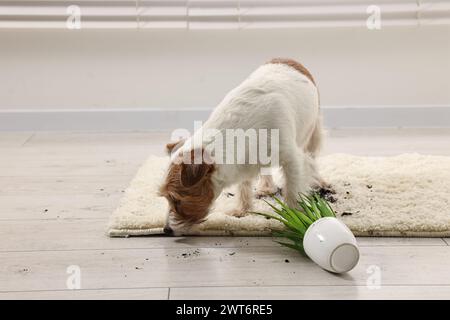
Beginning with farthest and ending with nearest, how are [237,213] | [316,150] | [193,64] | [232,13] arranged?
1. [193,64]
2. [232,13]
3. [316,150]
4. [237,213]

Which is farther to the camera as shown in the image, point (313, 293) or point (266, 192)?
point (266, 192)

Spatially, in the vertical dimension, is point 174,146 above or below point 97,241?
above

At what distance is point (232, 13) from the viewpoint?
3.43 m

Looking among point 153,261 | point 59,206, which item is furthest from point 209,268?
point 59,206

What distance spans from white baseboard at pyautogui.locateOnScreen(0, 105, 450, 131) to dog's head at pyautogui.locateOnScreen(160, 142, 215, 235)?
1758mm

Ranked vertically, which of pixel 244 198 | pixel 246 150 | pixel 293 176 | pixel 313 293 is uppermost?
pixel 246 150

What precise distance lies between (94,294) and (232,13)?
2.17m

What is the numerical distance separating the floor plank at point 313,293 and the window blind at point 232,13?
2.07 meters

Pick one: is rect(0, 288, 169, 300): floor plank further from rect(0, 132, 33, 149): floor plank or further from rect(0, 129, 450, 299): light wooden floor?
rect(0, 132, 33, 149): floor plank

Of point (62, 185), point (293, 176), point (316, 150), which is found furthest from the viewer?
point (62, 185)

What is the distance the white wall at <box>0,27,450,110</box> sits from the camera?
3572 millimetres

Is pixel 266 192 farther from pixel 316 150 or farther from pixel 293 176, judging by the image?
pixel 293 176

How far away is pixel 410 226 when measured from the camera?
2037 mm

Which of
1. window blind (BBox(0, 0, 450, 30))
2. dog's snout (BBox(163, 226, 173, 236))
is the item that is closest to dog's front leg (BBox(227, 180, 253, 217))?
dog's snout (BBox(163, 226, 173, 236))
